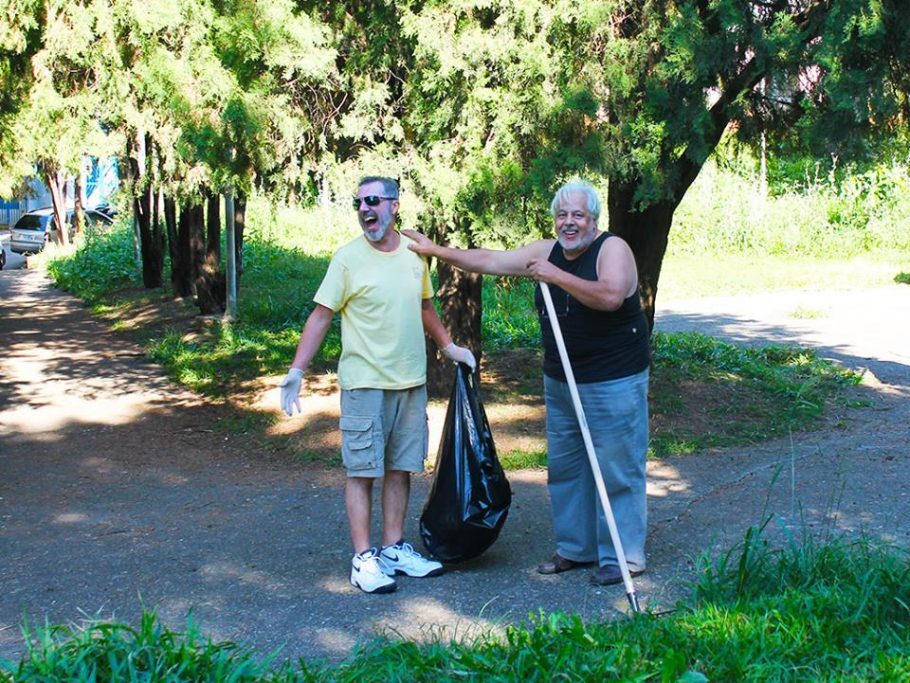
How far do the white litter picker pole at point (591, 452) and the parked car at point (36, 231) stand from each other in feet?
119

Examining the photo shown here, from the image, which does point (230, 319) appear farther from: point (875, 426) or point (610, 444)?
point (610, 444)

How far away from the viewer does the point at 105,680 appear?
12.5 ft

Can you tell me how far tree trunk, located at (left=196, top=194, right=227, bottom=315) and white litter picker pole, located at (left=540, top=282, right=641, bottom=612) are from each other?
10.9 meters

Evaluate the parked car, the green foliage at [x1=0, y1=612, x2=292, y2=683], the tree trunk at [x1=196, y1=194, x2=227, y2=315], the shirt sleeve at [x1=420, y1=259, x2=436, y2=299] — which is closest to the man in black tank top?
the shirt sleeve at [x1=420, y1=259, x2=436, y2=299]

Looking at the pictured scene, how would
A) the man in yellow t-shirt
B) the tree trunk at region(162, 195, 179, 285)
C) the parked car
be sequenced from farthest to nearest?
1. the parked car
2. the tree trunk at region(162, 195, 179, 285)
3. the man in yellow t-shirt

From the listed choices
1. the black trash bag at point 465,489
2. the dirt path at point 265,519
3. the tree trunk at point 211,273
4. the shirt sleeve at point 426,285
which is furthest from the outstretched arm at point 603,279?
the tree trunk at point 211,273

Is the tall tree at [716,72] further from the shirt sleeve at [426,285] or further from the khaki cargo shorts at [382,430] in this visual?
the khaki cargo shorts at [382,430]

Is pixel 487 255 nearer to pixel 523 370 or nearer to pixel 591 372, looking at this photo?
pixel 591 372

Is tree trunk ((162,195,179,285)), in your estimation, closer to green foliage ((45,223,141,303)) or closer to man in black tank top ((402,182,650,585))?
green foliage ((45,223,141,303))

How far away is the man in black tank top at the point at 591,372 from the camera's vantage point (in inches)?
202

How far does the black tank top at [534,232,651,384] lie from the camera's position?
17.1ft

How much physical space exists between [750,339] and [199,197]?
6.65 m

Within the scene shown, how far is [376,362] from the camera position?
5.26 m

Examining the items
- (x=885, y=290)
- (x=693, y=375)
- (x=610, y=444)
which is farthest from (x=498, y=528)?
(x=885, y=290)
